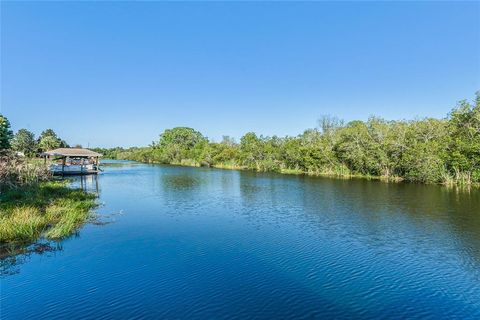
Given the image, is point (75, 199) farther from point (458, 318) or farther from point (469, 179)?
point (469, 179)

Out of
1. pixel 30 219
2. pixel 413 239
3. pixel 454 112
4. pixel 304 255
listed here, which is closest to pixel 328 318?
pixel 304 255

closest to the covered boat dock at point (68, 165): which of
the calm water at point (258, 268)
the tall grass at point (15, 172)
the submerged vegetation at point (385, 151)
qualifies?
the tall grass at point (15, 172)

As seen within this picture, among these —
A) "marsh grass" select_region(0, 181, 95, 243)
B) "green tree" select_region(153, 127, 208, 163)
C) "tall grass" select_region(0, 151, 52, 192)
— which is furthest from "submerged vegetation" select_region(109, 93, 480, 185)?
"tall grass" select_region(0, 151, 52, 192)

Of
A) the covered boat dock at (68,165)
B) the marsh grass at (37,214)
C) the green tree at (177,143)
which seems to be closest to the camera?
the marsh grass at (37,214)

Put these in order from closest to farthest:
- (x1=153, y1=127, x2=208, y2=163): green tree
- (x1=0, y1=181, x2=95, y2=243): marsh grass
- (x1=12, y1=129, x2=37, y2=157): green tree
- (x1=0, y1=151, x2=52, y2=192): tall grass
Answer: (x1=0, y1=181, x2=95, y2=243): marsh grass
(x1=0, y1=151, x2=52, y2=192): tall grass
(x1=12, y1=129, x2=37, y2=157): green tree
(x1=153, y1=127, x2=208, y2=163): green tree

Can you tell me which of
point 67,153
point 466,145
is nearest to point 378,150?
point 466,145

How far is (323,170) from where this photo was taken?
60875 mm

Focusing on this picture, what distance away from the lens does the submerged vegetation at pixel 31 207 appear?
15227mm

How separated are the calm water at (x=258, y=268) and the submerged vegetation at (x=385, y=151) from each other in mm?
19624

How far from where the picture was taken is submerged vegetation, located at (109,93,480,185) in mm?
38969

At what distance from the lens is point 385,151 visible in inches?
1882

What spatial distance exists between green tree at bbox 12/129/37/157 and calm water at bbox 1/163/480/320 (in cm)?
6720

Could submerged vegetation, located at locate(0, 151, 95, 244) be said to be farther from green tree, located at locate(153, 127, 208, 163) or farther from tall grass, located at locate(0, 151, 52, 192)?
green tree, located at locate(153, 127, 208, 163)

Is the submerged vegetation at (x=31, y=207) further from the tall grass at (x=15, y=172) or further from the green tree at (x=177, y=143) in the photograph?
the green tree at (x=177, y=143)
